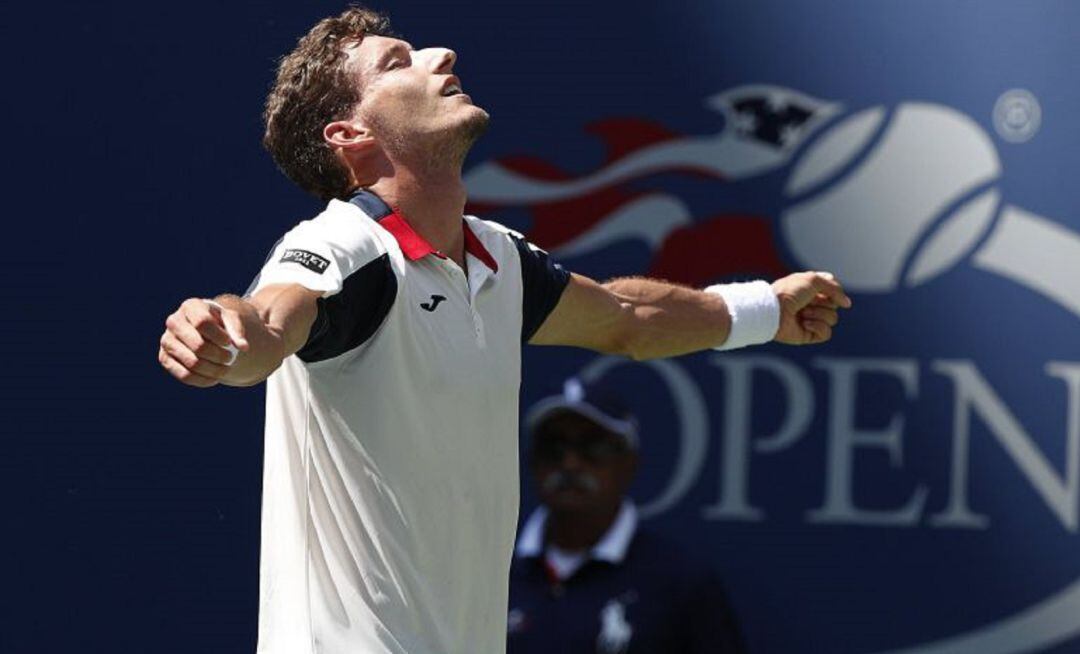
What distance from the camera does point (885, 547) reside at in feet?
17.6

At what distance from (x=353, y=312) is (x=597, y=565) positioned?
173 centimetres

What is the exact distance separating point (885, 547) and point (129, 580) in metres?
1.77

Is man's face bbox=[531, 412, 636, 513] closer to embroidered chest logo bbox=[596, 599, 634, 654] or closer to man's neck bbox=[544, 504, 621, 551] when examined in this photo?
man's neck bbox=[544, 504, 621, 551]

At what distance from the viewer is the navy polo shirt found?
4.79 metres

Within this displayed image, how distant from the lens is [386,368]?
3363 mm

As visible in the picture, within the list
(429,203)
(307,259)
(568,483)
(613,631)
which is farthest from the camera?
(568,483)

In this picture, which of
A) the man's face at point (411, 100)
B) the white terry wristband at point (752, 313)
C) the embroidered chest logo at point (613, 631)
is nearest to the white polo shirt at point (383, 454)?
the man's face at point (411, 100)

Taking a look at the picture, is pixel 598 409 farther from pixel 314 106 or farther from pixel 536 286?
pixel 314 106

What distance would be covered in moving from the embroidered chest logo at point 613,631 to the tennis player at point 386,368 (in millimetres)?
1118

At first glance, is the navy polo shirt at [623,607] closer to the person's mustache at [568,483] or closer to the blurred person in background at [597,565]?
the blurred person in background at [597,565]

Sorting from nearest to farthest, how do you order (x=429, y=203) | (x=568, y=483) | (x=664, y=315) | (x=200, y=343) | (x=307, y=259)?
(x=200, y=343) → (x=307, y=259) → (x=429, y=203) → (x=664, y=315) → (x=568, y=483)

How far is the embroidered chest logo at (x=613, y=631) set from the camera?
477 cm

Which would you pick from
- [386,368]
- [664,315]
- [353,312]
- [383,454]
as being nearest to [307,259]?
[353,312]

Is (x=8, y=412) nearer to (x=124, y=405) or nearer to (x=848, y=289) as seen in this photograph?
(x=124, y=405)
